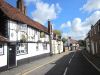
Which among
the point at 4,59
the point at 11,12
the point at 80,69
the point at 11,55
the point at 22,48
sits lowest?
the point at 80,69

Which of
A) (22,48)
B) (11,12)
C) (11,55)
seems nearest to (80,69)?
(11,55)

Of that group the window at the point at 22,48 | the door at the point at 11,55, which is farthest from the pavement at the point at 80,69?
the window at the point at 22,48

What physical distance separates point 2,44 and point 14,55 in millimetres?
3573

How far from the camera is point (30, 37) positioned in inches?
1309

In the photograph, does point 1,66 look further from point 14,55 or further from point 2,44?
point 14,55

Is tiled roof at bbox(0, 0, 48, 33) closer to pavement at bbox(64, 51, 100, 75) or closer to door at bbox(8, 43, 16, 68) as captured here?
door at bbox(8, 43, 16, 68)

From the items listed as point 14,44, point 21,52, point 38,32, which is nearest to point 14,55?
point 14,44

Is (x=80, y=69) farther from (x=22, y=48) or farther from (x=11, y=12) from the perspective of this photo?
(x=11, y=12)

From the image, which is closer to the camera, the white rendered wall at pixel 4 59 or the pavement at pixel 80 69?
the pavement at pixel 80 69

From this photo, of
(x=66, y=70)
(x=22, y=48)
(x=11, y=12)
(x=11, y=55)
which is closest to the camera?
(x=66, y=70)

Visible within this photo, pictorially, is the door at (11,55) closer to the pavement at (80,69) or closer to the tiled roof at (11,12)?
the tiled roof at (11,12)

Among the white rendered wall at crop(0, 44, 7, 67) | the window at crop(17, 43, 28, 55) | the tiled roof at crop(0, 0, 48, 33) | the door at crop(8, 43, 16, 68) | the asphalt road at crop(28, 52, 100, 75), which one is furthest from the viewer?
the window at crop(17, 43, 28, 55)

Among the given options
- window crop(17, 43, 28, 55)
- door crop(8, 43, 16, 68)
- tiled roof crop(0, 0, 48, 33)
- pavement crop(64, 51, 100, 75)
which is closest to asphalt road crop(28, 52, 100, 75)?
pavement crop(64, 51, 100, 75)

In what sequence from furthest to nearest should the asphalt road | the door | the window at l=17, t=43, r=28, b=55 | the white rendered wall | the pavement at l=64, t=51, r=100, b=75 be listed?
1. the window at l=17, t=43, r=28, b=55
2. the door
3. the white rendered wall
4. the asphalt road
5. the pavement at l=64, t=51, r=100, b=75
